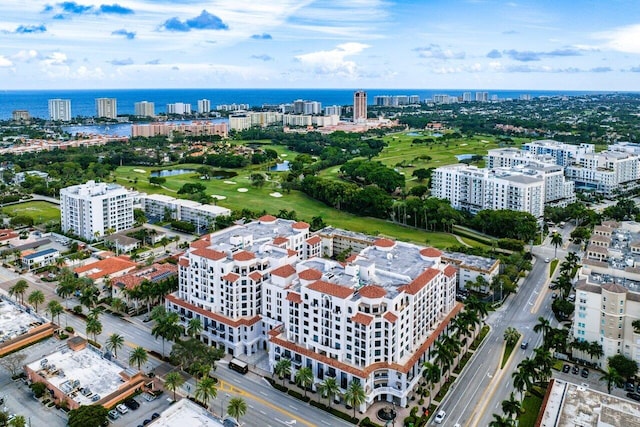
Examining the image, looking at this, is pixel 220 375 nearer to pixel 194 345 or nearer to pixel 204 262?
pixel 194 345

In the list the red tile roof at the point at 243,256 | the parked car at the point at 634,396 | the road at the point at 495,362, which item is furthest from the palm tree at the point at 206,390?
the parked car at the point at 634,396

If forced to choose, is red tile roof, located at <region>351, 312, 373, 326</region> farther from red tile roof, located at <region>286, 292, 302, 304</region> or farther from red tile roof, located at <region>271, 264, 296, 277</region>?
red tile roof, located at <region>271, 264, 296, 277</region>

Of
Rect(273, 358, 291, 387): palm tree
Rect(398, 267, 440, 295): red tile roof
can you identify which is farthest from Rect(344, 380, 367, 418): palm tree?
Rect(398, 267, 440, 295): red tile roof

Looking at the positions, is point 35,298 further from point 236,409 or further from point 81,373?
point 236,409

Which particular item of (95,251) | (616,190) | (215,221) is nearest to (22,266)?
(95,251)

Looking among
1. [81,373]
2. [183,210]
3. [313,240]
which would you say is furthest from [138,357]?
[183,210]

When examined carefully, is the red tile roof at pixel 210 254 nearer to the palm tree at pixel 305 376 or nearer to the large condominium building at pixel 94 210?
the palm tree at pixel 305 376

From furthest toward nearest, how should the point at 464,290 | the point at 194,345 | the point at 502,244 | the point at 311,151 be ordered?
1. the point at 311,151
2. the point at 502,244
3. the point at 464,290
4. the point at 194,345
